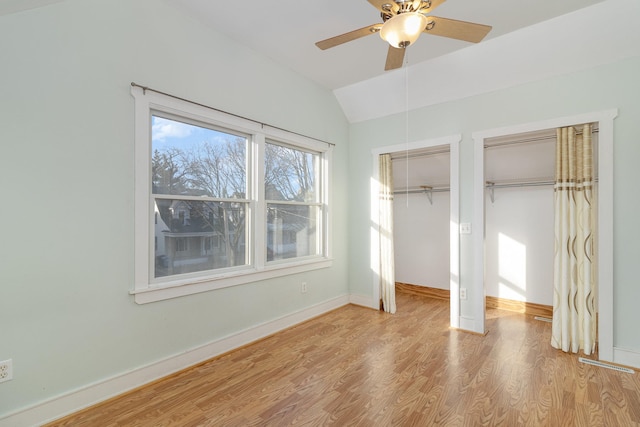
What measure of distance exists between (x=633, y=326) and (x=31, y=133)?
461cm

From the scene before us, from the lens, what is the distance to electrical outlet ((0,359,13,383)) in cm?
168

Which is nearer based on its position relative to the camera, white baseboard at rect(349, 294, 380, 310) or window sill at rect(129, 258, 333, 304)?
window sill at rect(129, 258, 333, 304)

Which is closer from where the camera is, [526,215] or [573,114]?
[573,114]

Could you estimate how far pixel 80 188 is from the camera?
195 centimetres

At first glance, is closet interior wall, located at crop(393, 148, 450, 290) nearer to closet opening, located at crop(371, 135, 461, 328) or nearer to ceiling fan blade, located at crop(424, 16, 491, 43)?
closet opening, located at crop(371, 135, 461, 328)

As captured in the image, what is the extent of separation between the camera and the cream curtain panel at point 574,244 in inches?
105

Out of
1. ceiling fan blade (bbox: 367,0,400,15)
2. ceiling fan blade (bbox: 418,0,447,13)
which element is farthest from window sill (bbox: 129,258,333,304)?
ceiling fan blade (bbox: 418,0,447,13)

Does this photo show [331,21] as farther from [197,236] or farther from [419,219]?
[419,219]

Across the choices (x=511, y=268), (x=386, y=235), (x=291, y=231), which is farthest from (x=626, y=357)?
(x=291, y=231)

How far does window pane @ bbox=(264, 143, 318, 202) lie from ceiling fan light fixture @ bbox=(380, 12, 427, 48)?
185cm

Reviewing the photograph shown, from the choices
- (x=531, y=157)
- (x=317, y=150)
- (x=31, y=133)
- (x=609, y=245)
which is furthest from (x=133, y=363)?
(x=531, y=157)

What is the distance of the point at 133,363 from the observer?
2.18 metres

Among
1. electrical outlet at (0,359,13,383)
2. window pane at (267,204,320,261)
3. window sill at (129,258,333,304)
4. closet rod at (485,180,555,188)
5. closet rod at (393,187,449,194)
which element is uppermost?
closet rod at (485,180,555,188)

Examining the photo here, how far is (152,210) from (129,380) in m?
1.24
